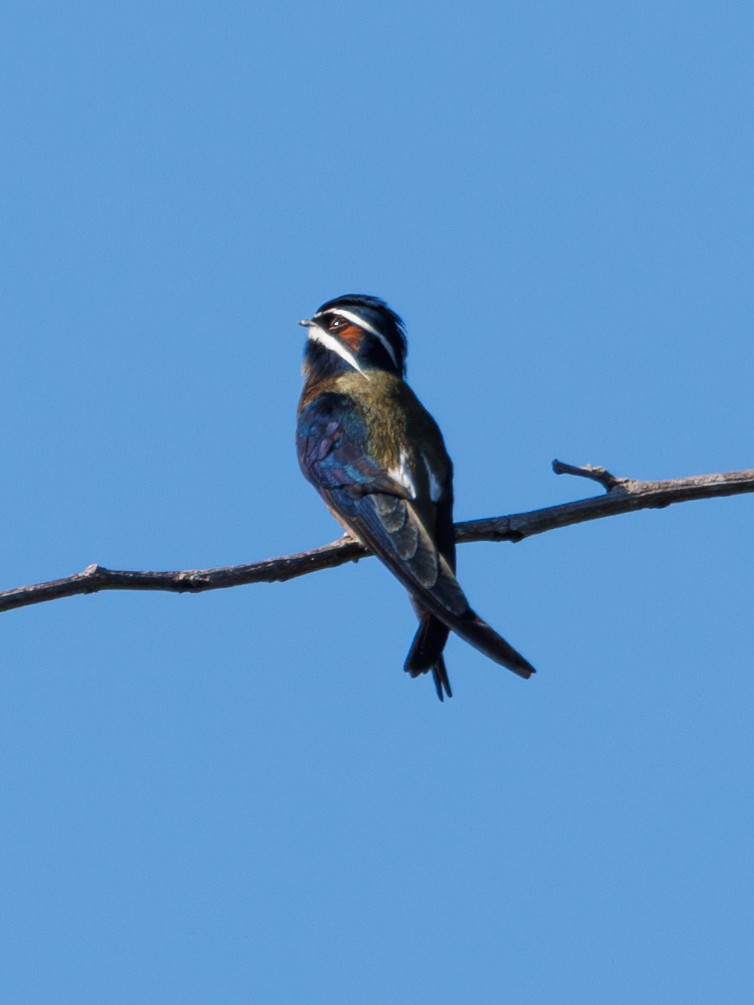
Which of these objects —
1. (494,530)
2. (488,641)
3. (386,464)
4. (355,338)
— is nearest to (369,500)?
(386,464)

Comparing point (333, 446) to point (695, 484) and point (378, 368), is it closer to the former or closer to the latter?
point (378, 368)

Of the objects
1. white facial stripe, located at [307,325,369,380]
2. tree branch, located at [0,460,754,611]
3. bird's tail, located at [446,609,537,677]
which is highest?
white facial stripe, located at [307,325,369,380]

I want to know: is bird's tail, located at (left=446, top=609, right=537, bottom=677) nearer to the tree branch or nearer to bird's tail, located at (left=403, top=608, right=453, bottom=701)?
bird's tail, located at (left=403, top=608, right=453, bottom=701)

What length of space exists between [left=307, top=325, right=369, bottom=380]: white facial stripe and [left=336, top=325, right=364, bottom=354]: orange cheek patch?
0.10 ft

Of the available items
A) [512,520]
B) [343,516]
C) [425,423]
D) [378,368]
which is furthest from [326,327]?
[512,520]

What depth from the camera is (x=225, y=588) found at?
18.9 ft

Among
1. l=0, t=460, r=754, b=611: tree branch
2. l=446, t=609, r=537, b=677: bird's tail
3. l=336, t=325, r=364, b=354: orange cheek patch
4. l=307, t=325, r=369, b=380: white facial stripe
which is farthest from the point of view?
l=336, t=325, r=364, b=354: orange cheek patch

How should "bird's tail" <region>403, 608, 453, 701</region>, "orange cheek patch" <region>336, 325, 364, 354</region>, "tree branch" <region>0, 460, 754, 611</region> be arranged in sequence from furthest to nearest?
"orange cheek patch" <region>336, 325, 364, 354</region>
"bird's tail" <region>403, 608, 453, 701</region>
"tree branch" <region>0, 460, 754, 611</region>

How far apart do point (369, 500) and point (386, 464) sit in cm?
34

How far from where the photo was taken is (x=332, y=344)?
29.9 feet

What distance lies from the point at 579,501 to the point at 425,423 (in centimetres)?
184

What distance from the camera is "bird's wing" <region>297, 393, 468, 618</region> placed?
660 centimetres

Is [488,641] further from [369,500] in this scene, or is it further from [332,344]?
[332,344]

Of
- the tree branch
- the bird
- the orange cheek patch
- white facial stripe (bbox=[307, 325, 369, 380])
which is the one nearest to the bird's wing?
the bird
